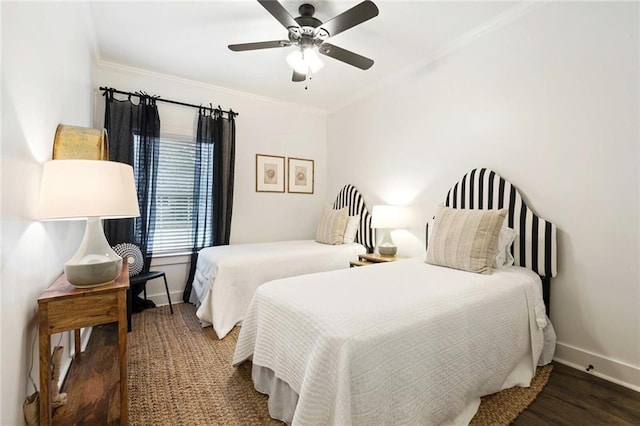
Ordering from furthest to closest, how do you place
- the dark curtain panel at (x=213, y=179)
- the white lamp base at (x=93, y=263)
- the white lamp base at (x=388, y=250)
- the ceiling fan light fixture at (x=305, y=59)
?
the dark curtain panel at (x=213, y=179), the white lamp base at (x=388, y=250), the ceiling fan light fixture at (x=305, y=59), the white lamp base at (x=93, y=263)

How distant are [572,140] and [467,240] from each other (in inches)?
39.7

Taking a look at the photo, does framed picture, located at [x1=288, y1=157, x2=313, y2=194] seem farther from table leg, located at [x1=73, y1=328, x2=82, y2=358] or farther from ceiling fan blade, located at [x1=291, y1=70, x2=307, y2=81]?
table leg, located at [x1=73, y1=328, x2=82, y2=358]

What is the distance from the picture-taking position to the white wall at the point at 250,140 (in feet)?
11.2

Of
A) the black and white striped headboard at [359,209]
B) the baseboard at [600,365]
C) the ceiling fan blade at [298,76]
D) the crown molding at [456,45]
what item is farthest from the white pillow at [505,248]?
the ceiling fan blade at [298,76]

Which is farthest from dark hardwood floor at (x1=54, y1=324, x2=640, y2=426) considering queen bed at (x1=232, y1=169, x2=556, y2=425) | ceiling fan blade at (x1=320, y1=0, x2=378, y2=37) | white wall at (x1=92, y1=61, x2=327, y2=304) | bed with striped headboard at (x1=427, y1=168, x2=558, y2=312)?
ceiling fan blade at (x1=320, y1=0, x2=378, y2=37)

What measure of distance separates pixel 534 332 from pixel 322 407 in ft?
5.20

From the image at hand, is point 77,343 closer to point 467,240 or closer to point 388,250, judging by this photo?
point 388,250

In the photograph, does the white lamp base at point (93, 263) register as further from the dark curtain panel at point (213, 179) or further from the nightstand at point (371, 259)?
the nightstand at point (371, 259)

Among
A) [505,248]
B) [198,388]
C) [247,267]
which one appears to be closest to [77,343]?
[198,388]

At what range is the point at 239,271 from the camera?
2.78m

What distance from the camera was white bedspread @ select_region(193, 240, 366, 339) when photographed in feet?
8.92

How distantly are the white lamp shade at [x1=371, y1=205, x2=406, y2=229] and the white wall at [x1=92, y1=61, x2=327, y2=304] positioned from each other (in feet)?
5.39

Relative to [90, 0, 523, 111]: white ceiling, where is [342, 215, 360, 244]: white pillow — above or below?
below

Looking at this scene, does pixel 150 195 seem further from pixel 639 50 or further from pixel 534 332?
pixel 639 50
